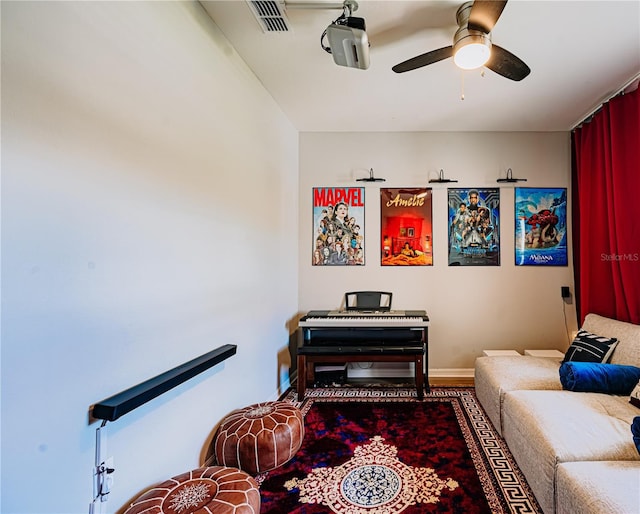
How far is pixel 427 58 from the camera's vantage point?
1.89 m

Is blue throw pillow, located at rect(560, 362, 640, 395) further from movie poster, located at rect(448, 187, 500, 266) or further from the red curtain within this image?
movie poster, located at rect(448, 187, 500, 266)

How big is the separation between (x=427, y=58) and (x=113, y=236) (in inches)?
76.6

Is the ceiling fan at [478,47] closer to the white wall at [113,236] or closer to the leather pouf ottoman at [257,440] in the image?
the white wall at [113,236]

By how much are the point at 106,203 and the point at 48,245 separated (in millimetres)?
269

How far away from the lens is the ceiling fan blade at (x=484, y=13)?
1.48 meters

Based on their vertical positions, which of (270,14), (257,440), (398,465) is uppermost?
(270,14)

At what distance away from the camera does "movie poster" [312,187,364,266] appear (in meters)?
3.64

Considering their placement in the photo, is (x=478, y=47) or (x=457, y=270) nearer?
(x=478, y=47)

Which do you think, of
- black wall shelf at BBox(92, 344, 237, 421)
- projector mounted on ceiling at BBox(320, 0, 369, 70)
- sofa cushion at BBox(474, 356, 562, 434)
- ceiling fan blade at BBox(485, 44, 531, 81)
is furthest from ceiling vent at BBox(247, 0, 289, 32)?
sofa cushion at BBox(474, 356, 562, 434)

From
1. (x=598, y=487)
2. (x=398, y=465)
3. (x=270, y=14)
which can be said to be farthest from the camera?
(x=398, y=465)

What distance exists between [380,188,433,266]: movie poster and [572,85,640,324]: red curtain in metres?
1.47

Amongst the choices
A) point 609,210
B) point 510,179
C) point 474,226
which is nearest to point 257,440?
point 474,226

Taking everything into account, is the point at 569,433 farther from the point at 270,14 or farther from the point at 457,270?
the point at 270,14

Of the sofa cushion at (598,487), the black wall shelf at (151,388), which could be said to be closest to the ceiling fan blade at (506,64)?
the sofa cushion at (598,487)
